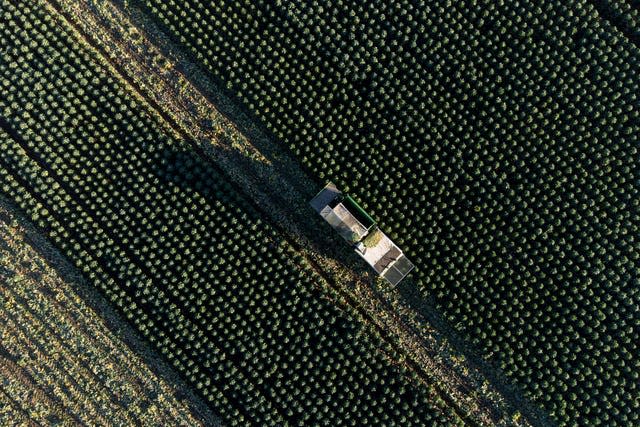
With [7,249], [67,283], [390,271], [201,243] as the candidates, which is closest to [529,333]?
[390,271]

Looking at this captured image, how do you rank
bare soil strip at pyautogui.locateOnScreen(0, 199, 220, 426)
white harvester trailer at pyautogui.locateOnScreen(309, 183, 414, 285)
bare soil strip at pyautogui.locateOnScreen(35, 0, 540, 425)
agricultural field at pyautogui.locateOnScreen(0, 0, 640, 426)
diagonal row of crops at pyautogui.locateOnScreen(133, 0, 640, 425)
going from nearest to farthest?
diagonal row of crops at pyautogui.locateOnScreen(133, 0, 640, 425)
white harvester trailer at pyautogui.locateOnScreen(309, 183, 414, 285)
agricultural field at pyautogui.locateOnScreen(0, 0, 640, 426)
bare soil strip at pyautogui.locateOnScreen(35, 0, 540, 425)
bare soil strip at pyautogui.locateOnScreen(0, 199, 220, 426)

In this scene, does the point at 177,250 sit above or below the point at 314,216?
below

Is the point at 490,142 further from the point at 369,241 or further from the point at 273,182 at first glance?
the point at 273,182

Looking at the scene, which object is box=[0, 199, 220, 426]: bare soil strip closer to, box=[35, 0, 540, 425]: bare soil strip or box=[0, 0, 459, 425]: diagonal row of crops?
box=[0, 0, 459, 425]: diagonal row of crops

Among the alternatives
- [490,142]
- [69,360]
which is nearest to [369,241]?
[490,142]

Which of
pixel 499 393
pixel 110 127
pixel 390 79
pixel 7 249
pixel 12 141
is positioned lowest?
pixel 499 393

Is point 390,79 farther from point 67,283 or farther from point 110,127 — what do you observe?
point 67,283

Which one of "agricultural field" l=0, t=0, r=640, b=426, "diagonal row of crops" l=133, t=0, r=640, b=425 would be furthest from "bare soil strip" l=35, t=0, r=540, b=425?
"diagonal row of crops" l=133, t=0, r=640, b=425
